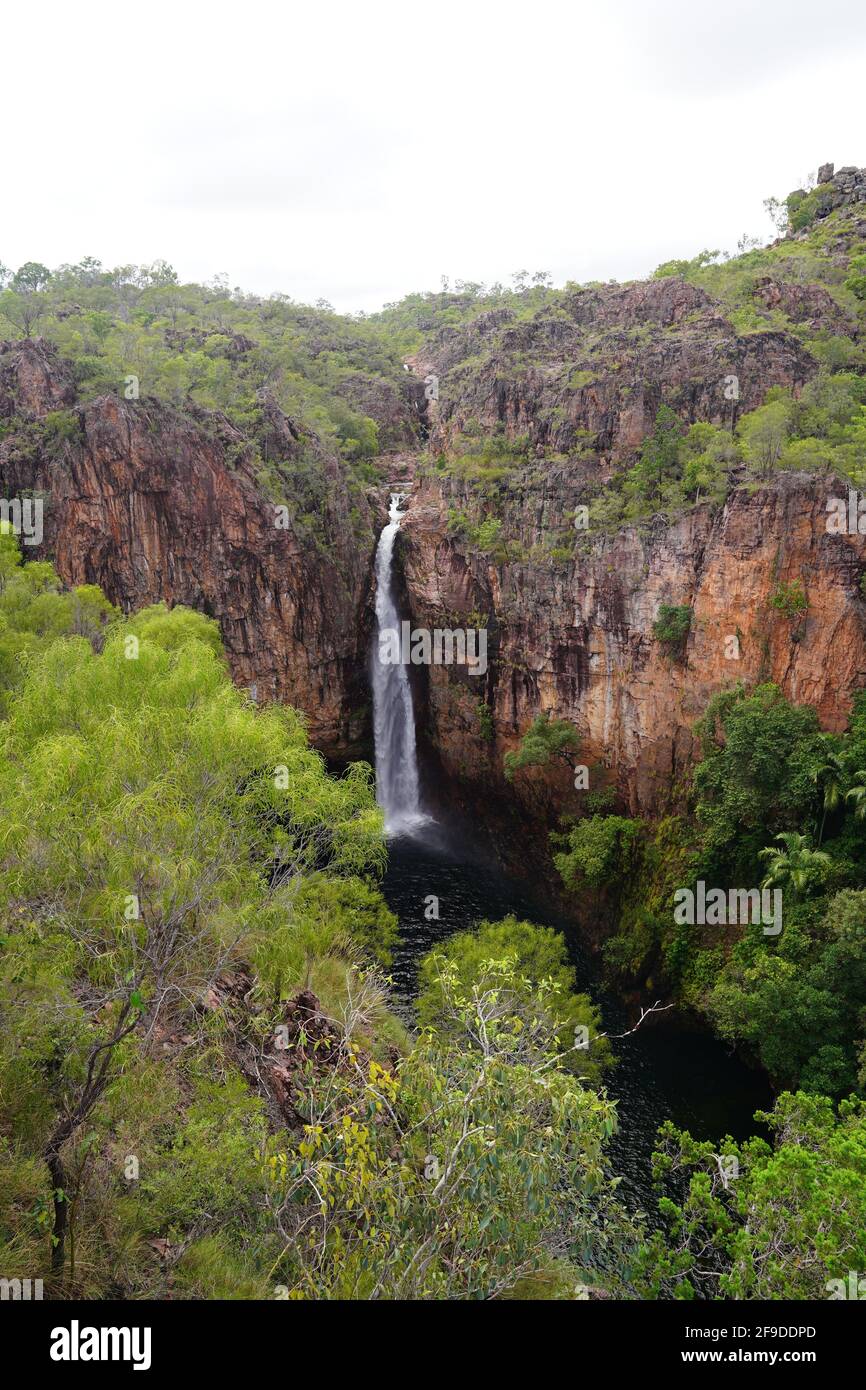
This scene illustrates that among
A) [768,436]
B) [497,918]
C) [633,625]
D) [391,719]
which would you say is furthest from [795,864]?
[391,719]

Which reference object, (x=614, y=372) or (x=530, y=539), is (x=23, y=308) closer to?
(x=530, y=539)

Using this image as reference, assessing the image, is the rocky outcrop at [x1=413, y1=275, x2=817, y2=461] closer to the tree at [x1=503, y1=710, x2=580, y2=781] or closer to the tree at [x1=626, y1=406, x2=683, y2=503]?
the tree at [x1=626, y1=406, x2=683, y2=503]

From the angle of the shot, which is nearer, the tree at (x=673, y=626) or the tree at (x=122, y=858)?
the tree at (x=122, y=858)

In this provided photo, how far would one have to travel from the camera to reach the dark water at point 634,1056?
18.7 m

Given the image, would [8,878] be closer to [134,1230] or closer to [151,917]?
[151,917]

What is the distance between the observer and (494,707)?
32.6 metres

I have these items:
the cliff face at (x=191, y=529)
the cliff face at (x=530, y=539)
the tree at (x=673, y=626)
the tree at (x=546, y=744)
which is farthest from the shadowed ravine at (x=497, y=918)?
the tree at (x=673, y=626)

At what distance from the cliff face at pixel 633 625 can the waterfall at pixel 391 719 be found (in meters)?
1.49

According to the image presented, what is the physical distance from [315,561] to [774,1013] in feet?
81.8

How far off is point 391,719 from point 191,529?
11804 millimetres

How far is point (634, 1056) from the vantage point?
21328 mm

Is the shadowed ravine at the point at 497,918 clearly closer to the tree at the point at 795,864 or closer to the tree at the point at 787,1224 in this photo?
the tree at the point at 795,864

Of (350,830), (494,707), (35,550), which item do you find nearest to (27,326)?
(35,550)

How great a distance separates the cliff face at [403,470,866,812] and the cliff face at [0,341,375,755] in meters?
4.38
